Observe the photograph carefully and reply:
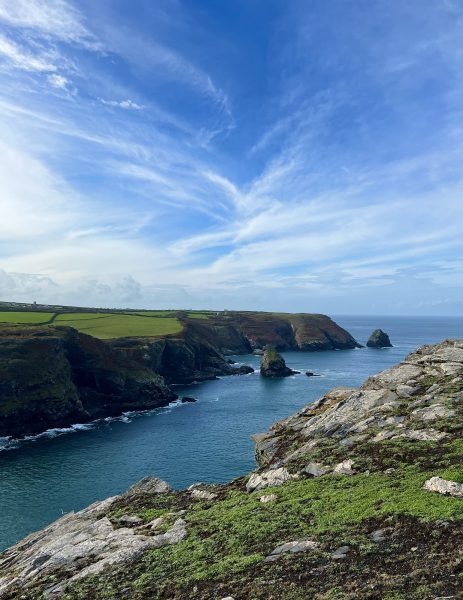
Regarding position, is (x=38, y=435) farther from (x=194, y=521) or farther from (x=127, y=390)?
(x=194, y=521)

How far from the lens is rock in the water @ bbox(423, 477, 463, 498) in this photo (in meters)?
16.5

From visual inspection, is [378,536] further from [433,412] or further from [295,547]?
[433,412]

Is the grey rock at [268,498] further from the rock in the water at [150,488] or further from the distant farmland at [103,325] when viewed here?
the distant farmland at [103,325]

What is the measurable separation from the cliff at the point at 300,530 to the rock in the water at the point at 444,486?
0.18 ft

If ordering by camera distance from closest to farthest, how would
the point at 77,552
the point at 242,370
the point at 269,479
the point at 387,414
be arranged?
1. the point at 77,552
2. the point at 269,479
3. the point at 387,414
4. the point at 242,370

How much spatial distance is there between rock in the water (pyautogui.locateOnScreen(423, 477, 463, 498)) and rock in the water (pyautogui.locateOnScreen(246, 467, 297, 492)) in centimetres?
782

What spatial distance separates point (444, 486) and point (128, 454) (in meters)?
70.6

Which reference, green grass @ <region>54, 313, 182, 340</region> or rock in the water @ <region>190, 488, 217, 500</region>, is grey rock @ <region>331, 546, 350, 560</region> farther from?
green grass @ <region>54, 313, 182, 340</region>

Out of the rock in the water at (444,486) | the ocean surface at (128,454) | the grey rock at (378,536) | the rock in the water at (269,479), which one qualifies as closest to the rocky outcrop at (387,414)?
the rock in the water at (269,479)

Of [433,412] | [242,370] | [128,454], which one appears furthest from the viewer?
[242,370]

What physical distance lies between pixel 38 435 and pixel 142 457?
94.5 ft

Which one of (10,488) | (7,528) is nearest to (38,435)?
(10,488)

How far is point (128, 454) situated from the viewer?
7844cm

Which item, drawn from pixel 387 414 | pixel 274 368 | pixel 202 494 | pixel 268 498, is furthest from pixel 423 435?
pixel 274 368
